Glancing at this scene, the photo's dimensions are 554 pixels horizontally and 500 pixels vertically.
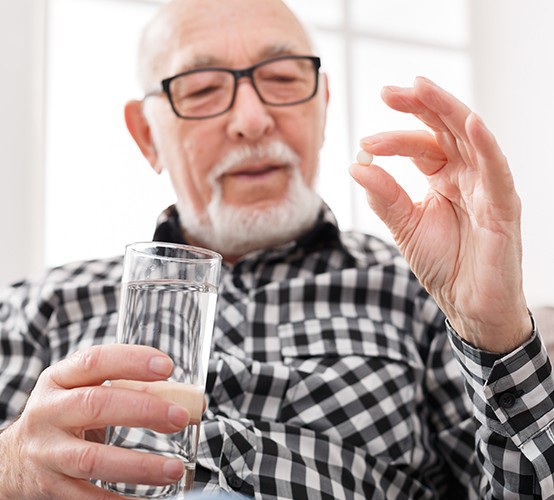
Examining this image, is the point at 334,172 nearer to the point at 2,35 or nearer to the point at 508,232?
the point at 2,35

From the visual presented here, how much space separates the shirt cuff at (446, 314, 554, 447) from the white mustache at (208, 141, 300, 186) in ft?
1.79

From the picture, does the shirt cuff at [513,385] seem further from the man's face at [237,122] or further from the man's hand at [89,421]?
the man's face at [237,122]

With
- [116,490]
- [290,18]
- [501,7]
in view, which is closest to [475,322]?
[116,490]

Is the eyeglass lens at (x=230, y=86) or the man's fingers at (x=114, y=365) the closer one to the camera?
the man's fingers at (x=114, y=365)

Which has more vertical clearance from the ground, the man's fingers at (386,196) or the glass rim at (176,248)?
the man's fingers at (386,196)

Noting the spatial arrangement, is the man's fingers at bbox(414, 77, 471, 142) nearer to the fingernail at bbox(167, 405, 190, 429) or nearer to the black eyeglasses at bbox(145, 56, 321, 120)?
the fingernail at bbox(167, 405, 190, 429)

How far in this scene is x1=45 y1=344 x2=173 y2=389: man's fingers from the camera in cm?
70

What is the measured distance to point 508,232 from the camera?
32.0 inches

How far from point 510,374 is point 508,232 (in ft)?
0.58

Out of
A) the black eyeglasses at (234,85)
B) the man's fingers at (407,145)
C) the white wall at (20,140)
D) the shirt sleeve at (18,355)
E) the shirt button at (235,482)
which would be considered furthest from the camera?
the white wall at (20,140)

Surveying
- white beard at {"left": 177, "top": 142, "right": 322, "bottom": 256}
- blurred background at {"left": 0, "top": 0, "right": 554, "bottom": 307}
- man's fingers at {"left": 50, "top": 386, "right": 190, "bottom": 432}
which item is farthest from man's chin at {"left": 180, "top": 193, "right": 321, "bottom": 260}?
man's fingers at {"left": 50, "top": 386, "right": 190, "bottom": 432}

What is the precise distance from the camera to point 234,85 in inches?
54.3

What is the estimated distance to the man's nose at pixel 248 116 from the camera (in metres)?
1.34

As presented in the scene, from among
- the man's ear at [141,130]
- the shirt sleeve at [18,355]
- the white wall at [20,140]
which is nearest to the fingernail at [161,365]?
the shirt sleeve at [18,355]
